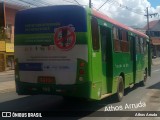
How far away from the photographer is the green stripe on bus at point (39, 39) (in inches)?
382

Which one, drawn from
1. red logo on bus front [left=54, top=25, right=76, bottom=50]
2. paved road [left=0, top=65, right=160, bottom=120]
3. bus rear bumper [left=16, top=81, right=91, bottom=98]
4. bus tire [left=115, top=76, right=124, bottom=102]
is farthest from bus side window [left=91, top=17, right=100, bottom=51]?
bus tire [left=115, top=76, right=124, bottom=102]

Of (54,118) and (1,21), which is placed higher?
(1,21)

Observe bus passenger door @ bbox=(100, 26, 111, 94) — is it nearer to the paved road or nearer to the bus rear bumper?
the paved road

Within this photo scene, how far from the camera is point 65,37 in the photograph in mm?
9875

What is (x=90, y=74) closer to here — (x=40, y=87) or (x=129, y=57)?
(x=40, y=87)

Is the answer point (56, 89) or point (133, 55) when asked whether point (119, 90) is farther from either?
point (56, 89)

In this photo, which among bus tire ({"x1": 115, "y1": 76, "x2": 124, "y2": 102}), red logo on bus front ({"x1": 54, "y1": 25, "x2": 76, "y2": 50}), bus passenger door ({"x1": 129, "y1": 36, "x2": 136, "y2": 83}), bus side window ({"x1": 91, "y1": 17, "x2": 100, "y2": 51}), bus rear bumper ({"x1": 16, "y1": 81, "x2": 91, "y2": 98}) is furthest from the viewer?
bus passenger door ({"x1": 129, "y1": 36, "x2": 136, "y2": 83})

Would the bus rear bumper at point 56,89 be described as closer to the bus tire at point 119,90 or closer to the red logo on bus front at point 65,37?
the red logo on bus front at point 65,37

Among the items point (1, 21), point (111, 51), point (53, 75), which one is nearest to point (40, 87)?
point (53, 75)

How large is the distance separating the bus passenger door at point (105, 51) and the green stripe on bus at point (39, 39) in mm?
1576

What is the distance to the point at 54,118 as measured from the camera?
997 cm

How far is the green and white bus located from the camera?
9.70m

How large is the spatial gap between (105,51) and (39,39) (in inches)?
98.6

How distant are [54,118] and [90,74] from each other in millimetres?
1650
